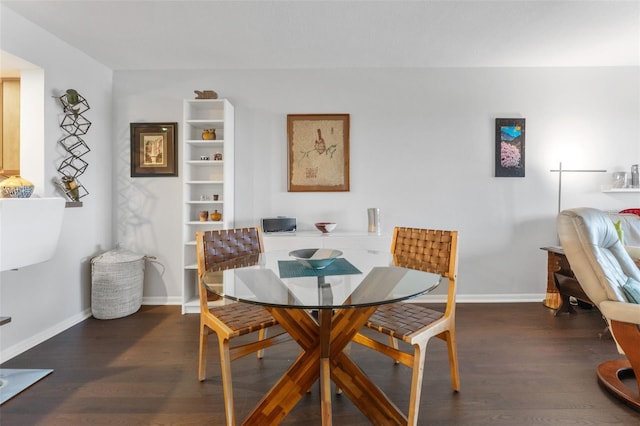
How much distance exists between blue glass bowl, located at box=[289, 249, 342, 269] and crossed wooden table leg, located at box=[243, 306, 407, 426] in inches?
9.0

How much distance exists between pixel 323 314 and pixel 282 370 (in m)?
0.84

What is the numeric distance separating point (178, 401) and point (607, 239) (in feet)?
8.59

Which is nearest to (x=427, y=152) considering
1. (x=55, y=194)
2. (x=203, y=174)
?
(x=203, y=174)

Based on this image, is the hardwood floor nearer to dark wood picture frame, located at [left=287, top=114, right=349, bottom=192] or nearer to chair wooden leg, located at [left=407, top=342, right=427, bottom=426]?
chair wooden leg, located at [left=407, top=342, right=427, bottom=426]

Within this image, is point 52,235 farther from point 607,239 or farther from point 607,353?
point 607,353

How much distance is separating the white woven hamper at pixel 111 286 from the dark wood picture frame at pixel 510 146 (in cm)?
382

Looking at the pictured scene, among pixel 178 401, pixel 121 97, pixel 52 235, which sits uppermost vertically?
pixel 121 97

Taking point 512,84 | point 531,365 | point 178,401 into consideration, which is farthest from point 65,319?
point 512,84

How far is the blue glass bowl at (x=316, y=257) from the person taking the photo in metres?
1.55

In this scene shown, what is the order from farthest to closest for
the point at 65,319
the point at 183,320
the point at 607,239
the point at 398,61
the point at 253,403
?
the point at 398,61, the point at 183,320, the point at 65,319, the point at 607,239, the point at 253,403

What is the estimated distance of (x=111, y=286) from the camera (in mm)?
2850

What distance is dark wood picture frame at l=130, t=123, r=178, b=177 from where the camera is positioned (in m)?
3.25

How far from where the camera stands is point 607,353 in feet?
7.23

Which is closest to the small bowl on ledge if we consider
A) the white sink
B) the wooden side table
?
the white sink
